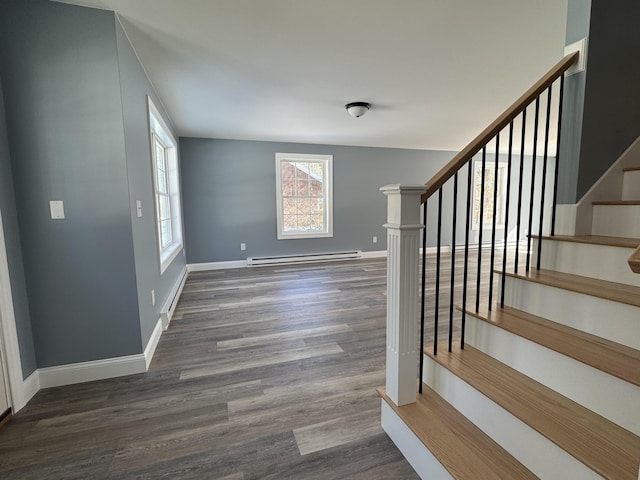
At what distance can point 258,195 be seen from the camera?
18.1ft

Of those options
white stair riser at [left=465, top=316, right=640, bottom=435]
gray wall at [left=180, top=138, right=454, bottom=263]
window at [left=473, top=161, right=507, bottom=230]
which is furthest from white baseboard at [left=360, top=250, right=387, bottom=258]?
white stair riser at [left=465, top=316, right=640, bottom=435]

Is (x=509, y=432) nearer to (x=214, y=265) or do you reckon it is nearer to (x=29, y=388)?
(x=29, y=388)

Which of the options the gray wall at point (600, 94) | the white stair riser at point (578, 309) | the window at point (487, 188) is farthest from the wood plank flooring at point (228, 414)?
the window at point (487, 188)

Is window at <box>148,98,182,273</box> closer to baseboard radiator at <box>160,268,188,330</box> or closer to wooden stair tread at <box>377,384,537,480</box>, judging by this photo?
baseboard radiator at <box>160,268,188,330</box>

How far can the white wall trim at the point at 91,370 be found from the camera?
1933 millimetres

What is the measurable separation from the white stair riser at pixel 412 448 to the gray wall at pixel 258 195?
4.46 m

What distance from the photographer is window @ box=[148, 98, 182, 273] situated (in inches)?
143

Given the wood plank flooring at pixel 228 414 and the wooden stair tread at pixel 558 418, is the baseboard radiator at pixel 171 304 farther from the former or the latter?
the wooden stair tread at pixel 558 418

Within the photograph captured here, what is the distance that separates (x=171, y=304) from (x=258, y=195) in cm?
282

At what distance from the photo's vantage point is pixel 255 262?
18.2 feet

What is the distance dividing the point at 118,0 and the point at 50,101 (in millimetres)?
723

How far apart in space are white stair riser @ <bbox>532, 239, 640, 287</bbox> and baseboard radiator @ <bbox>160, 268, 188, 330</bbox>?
2992 millimetres

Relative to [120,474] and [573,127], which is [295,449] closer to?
[120,474]

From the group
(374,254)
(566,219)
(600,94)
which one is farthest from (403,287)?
(374,254)
